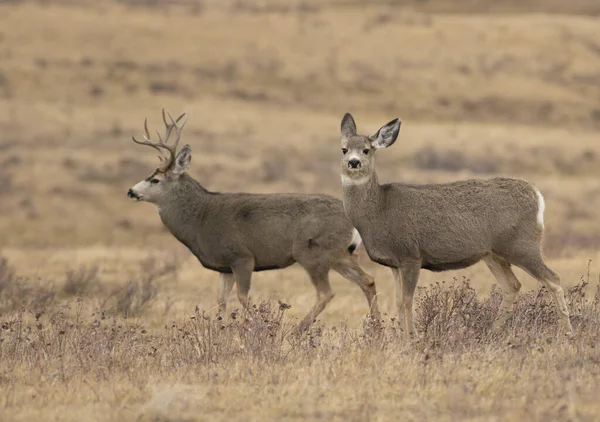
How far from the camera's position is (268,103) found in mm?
45250

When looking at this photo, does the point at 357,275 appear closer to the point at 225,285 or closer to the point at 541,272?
the point at 225,285

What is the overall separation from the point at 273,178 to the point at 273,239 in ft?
59.9

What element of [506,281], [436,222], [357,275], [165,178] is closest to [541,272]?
[506,281]

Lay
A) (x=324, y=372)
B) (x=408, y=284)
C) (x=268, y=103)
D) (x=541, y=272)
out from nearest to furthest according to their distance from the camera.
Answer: (x=324, y=372) < (x=408, y=284) < (x=541, y=272) < (x=268, y=103)

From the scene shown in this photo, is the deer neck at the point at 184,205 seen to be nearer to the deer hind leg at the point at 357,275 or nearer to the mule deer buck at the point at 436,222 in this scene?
the deer hind leg at the point at 357,275

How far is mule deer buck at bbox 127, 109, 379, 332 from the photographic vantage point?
13.8 m

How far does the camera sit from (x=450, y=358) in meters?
9.67

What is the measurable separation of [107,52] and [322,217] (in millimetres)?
36229

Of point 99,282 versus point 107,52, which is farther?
point 107,52

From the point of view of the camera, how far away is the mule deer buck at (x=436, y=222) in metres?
11.5

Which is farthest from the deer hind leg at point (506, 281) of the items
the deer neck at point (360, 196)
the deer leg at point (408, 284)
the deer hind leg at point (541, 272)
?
the deer neck at point (360, 196)

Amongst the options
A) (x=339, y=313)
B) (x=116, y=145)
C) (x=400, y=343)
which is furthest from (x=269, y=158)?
(x=400, y=343)

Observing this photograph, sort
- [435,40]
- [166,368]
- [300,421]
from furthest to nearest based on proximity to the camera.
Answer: [435,40] → [166,368] → [300,421]

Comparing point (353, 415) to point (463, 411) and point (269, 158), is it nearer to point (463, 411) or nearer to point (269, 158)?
point (463, 411)
